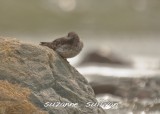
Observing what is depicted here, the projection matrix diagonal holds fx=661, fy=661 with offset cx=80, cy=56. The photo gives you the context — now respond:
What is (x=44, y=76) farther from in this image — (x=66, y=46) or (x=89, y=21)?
(x=89, y=21)

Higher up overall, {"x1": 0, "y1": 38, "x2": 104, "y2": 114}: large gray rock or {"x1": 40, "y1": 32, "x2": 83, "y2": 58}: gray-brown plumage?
{"x1": 40, "y1": 32, "x2": 83, "y2": 58}: gray-brown plumage

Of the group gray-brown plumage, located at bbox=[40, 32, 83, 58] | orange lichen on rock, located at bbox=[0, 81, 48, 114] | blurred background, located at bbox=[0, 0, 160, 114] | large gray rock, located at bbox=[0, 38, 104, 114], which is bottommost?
orange lichen on rock, located at bbox=[0, 81, 48, 114]

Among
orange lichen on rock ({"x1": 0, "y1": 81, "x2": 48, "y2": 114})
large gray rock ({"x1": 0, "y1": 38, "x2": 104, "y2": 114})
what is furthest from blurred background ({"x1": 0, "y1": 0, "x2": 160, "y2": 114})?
orange lichen on rock ({"x1": 0, "y1": 81, "x2": 48, "y2": 114})

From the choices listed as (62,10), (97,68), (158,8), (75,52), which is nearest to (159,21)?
(158,8)

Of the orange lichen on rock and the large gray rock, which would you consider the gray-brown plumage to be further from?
the orange lichen on rock

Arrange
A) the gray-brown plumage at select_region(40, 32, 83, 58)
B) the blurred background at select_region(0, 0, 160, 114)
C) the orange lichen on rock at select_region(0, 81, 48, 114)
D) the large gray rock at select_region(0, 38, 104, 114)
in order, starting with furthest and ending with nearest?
the blurred background at select_region(0, 0, 160, 114), the gray-brown plumage at select_region(40, 32, 83, 58), the large gray rock at select_region(0, 38, 104, 114), the orange lichen on rock at select_region(0, 81, 48, 114)

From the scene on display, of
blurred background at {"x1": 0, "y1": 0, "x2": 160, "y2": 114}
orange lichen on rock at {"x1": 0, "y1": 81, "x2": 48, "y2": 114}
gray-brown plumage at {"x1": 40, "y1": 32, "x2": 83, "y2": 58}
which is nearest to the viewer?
orange lichen on rock at {"x1": 0, "y1": 81, "x2": 48, "y2": 114}

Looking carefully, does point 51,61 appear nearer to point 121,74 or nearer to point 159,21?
point 121,74
